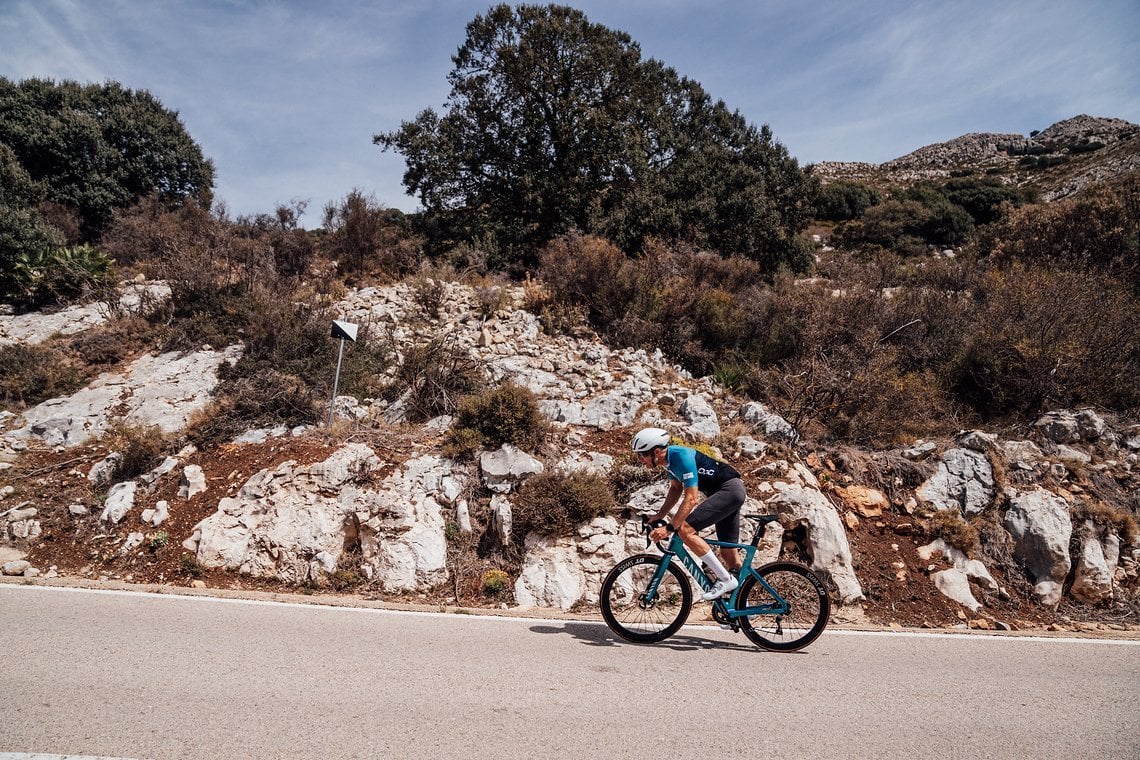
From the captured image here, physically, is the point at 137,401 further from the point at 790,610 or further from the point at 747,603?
the point at 790,610

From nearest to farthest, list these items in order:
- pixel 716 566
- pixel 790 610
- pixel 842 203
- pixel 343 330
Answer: pixel 716 566 < pixel 790 610 < pixel 343 330 < pixel 842 203

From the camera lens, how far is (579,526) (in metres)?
7.55

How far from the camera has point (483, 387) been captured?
10523 millimetres

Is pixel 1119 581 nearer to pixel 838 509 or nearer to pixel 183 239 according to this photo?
pixel 838 509

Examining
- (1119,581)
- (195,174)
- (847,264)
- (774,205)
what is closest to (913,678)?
(1119,581)

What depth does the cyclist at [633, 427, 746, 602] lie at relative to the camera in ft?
16.9

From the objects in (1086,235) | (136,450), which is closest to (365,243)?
(136,450)

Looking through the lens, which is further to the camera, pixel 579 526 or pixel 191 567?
pixel 579 526

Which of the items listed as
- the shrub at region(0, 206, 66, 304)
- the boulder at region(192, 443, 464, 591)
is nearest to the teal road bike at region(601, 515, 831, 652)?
the boulder at region(192, 443, 464, 591)

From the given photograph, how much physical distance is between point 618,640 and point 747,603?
4.32ft

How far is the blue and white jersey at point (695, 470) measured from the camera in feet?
17.0

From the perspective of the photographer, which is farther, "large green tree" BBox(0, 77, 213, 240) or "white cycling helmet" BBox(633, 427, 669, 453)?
"large green tree" BBox(0, 77, 213, 240)

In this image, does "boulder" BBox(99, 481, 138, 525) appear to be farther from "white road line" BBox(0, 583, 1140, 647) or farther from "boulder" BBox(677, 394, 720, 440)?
"boulder" BBox(677, 394, 720, 440)

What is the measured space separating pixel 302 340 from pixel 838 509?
422 inches
